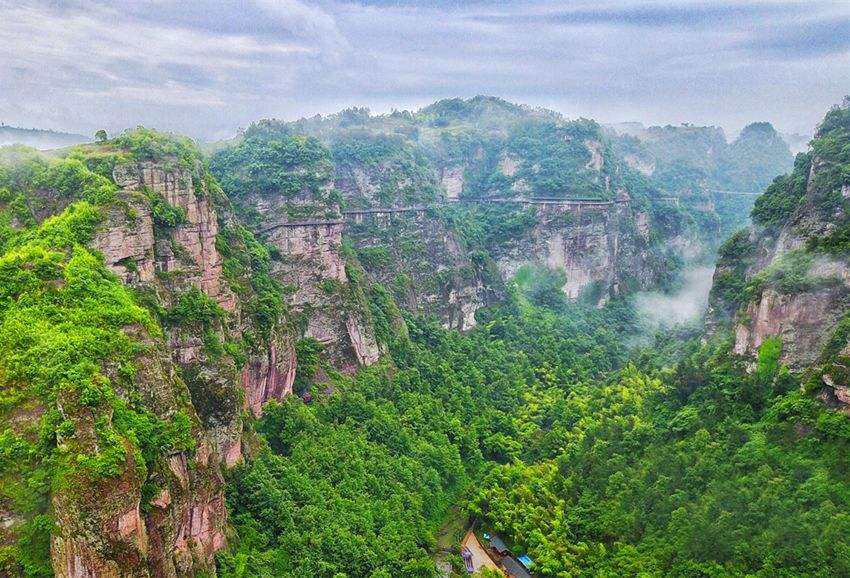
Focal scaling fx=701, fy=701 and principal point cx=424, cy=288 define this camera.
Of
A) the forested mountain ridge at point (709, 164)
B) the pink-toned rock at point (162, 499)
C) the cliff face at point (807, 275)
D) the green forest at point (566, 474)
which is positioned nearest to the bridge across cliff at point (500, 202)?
the green forest at point (566, 474)

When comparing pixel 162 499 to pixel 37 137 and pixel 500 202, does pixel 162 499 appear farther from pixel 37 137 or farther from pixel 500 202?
pixel 500 202

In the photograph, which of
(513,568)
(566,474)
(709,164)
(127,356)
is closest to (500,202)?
(566,474)

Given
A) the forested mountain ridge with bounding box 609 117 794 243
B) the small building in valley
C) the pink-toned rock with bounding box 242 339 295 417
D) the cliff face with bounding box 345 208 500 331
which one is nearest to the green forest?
the small building in valley

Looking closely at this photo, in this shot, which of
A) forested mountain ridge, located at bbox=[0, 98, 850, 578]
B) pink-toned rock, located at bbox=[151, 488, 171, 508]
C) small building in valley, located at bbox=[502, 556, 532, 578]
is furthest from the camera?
small building in valley, located at bbox=[502, 556, 532, 578]

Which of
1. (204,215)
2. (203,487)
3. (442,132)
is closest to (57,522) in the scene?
(203,487)

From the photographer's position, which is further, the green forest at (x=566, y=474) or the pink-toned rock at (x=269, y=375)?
the pink-toned rock at (x=269, y=375)

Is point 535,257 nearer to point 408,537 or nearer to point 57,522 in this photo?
point 408,537

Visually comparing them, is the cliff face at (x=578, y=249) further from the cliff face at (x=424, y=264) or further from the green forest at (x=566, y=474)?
the green forest at (x=566, y=474)

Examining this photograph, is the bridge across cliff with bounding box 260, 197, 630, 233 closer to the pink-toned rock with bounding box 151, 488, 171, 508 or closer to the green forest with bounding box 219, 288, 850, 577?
the green forest with bounding box 219, 288, 850, 577
